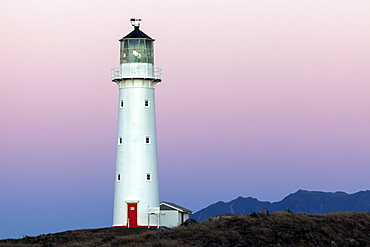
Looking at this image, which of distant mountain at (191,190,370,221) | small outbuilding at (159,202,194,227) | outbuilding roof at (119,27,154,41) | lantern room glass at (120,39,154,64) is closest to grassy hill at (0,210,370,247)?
small outbuilding at (159,202,194,227)

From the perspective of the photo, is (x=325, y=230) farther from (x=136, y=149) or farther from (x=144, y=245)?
(x=136, y=149)

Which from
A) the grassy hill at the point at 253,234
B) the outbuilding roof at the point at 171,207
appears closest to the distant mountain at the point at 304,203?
the outbuilding roof at the point at 171,207

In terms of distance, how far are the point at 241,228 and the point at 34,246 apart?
1182 cm

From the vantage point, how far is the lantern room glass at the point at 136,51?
5888 cm

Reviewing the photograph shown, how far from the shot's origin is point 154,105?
5900 centimetres

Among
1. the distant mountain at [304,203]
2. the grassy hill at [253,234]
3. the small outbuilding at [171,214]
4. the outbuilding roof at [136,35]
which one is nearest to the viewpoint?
the grassy hill at [253,234]

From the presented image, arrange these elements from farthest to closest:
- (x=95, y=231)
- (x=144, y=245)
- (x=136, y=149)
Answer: (x=136, y=149)
(x=95, y=231)
(x=144, y=245)

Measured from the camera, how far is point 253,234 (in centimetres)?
3897

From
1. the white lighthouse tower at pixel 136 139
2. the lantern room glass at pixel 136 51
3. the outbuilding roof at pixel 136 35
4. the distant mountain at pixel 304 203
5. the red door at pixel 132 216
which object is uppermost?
the distant mountain at pixel 304 203

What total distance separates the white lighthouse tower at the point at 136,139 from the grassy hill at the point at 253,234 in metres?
11.9

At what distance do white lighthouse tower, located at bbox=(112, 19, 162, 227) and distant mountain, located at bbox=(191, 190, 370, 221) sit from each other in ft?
318

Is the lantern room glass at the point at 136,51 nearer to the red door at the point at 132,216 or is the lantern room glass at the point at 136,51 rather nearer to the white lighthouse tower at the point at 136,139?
the white lighthouse tower at the point at 136,139

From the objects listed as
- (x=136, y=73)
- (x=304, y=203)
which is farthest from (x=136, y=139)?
(x=304, y=203)

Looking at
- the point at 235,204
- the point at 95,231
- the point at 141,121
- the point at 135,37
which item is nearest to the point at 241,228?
the point at 95,231
